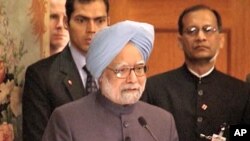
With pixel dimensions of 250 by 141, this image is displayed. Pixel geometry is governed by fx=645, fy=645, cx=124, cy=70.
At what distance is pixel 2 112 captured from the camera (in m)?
2.65

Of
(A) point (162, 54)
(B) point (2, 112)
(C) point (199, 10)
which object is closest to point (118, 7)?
(A) point (162, 54)

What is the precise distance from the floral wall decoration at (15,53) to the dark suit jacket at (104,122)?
2.41 ft

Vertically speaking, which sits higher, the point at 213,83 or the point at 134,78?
the point at 134,78

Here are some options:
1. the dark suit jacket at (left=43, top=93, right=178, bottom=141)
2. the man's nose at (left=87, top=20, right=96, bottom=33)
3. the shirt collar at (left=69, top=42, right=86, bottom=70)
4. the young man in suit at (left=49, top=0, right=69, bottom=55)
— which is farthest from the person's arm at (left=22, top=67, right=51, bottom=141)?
the young man in suit at (left=49, top=0, right=69, bottom=55)

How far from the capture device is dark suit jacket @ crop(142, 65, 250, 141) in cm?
261

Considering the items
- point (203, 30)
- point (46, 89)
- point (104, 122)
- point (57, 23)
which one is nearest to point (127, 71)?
point (104, 122)

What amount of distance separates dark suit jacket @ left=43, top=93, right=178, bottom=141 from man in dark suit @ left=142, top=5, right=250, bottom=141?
0.56 metres

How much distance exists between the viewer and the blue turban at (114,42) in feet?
6.35

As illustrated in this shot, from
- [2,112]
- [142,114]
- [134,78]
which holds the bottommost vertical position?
[2,112]

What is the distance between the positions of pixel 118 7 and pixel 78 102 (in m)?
1.77

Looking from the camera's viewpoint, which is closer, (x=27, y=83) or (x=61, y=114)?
(x=61, y=114)

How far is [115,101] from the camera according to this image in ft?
6.51

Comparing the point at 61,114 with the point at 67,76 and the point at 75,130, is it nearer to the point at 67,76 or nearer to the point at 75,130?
the point at 75,130

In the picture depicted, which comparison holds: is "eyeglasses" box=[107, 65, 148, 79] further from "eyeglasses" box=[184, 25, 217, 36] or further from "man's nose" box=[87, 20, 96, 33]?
"eyeglasses" box=[184, 25, 217, 36]
